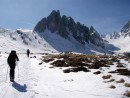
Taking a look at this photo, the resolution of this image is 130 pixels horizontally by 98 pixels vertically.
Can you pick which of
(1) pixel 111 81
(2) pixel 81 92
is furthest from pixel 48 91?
(1) pixel 111 81

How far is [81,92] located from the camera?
16641 millimetres

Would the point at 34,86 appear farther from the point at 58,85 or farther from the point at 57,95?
the point at 57,95

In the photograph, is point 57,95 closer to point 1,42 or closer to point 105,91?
point 105,91

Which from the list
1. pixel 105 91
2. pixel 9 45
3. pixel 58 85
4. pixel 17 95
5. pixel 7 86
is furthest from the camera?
pixel 9 45

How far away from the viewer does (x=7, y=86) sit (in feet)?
58.1

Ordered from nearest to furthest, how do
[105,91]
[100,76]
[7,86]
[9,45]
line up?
[105,91]
[7,86]
[100,76]
[9,45]

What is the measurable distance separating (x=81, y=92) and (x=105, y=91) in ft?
5.40

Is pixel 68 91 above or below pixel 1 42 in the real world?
below

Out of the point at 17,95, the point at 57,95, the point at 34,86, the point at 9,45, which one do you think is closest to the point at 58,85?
the point at 34,86

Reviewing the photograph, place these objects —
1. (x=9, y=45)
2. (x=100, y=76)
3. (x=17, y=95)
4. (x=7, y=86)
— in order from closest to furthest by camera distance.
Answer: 1. (x=17, y=95)
2. (x=7, y=86)
3. (x=100, y=76)
4. (x=9, y=45)

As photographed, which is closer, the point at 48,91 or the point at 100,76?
the point at 48,91

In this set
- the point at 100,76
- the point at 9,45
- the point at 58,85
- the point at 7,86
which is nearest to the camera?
the point at 7,86

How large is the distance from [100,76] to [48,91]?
7.18 meters

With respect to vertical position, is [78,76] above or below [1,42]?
below
